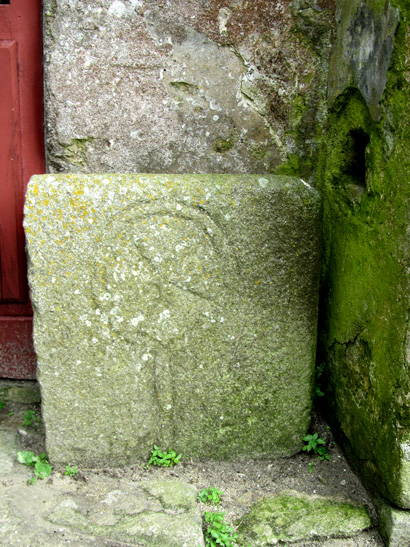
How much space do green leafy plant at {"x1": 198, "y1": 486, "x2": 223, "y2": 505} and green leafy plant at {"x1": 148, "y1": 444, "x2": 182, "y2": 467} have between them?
0.50 ft

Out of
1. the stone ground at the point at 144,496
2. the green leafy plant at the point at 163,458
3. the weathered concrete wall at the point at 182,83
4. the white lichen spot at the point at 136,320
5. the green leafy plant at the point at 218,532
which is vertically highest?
the weathered concrete wall at the point at 182,83

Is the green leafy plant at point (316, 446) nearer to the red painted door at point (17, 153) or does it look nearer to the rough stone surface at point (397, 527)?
the rough stone surface at point (397, 527)

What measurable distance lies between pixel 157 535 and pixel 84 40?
171 centimetres

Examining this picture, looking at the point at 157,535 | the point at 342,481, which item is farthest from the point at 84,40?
the point at 342,481

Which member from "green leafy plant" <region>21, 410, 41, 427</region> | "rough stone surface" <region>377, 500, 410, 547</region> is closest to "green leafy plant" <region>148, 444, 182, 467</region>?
"green leafy plant" <region>21, 410, 41, 427</region>

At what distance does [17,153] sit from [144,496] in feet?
4.74

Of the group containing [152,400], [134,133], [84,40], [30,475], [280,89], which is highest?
[84,40]

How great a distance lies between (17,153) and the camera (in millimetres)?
1941

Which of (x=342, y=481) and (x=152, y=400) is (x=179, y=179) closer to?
(x=152, y=400)

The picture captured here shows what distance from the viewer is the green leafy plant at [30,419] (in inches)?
74.8

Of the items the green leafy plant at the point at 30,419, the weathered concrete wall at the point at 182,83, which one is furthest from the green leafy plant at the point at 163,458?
the weathered concrete wall at the point at 182,83

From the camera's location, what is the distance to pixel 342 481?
1.54 metres

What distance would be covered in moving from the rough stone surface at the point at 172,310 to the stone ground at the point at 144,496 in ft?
0.25

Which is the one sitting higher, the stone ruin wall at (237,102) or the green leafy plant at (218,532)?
the stone ruin wall at (237,102)
